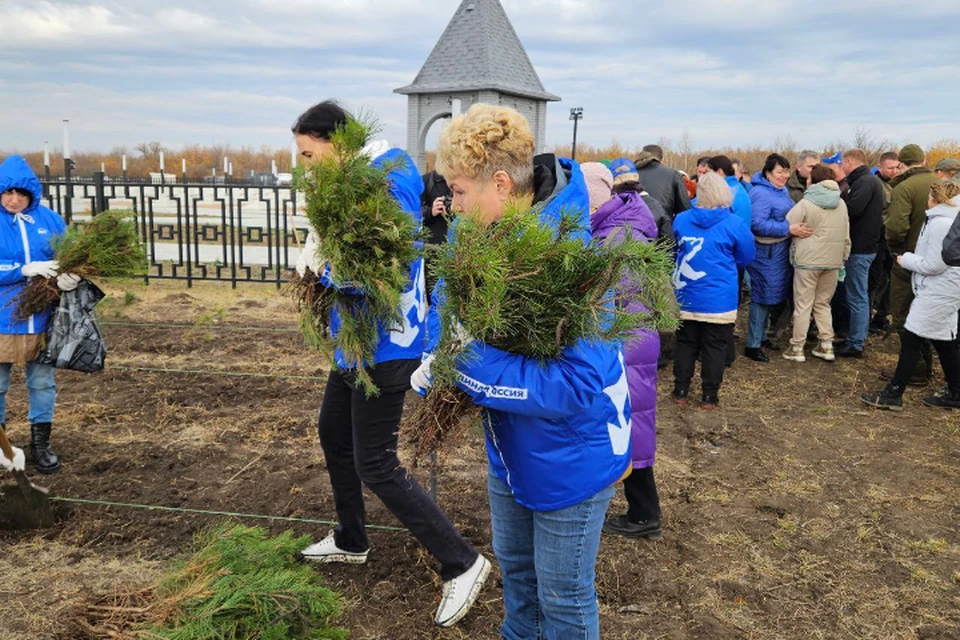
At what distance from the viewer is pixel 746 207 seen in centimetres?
671

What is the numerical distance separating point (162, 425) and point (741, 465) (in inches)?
146

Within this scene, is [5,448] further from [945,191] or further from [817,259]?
[817,259]

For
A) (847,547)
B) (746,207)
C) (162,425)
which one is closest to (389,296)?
(847,547)

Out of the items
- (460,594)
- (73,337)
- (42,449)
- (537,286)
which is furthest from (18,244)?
(537,286)

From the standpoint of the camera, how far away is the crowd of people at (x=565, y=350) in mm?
1935

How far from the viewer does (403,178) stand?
8.19 feet

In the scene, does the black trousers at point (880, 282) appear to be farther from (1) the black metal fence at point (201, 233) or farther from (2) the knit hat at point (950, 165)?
(1) the black metal fence at point (201, 233)

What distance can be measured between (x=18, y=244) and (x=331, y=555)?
97.5 inches

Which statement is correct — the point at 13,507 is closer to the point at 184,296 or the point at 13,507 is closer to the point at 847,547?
the point at 847,547

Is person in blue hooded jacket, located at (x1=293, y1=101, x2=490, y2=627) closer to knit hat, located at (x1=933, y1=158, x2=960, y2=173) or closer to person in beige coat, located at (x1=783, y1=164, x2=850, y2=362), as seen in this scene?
person in beige coat, located at (x1=783, y1=164, x2=850, y2=362)

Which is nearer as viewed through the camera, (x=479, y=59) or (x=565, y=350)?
(x=565, y=350)

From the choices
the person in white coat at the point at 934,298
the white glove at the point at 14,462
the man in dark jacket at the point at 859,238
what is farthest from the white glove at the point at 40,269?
the man in dark jacket at the point at 859,238

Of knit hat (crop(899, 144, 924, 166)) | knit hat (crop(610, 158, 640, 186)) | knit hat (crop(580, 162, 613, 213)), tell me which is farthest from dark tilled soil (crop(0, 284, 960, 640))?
knit hat (crop(899, 144, 924, 166))

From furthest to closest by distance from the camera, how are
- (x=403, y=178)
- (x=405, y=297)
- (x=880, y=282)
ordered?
(x=880, y=282)
(x=405, y=297)
(x=403, y=178)
